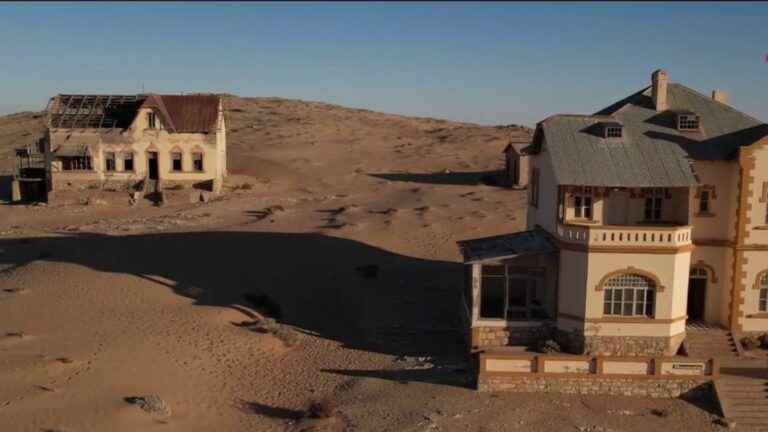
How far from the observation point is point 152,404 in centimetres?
2105

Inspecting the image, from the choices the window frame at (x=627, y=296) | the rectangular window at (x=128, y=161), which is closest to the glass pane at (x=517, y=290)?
the window frame at (x=627, y=296)

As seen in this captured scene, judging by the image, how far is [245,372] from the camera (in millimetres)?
24891

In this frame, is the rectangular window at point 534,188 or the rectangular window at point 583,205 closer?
the rectangular window at point 583,205

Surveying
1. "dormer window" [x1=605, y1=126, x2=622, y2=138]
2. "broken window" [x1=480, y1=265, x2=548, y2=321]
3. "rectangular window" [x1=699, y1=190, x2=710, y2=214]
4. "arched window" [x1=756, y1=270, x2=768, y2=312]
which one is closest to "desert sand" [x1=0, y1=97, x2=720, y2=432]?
"broken window" [x1=480, y1=265, x2=548, y2=321]

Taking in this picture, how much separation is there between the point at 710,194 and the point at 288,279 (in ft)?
65.1

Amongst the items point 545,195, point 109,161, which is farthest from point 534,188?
point 109,161

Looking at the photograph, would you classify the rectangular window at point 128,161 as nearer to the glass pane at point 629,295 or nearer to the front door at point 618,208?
the front door at point 618,208

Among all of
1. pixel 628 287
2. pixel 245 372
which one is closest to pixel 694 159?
pixel 628 287

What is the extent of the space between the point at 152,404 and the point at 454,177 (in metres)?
47.0

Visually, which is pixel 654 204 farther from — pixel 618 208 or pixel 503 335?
pixel 503 335

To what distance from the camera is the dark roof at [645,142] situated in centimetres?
2473

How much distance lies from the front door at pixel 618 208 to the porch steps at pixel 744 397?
252 inches

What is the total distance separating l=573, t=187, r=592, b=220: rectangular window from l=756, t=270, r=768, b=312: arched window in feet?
22.2

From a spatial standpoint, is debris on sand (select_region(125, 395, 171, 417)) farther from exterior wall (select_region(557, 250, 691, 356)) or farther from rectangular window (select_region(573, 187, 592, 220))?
rectangular window (select_region(573, 187, 592, 220))
